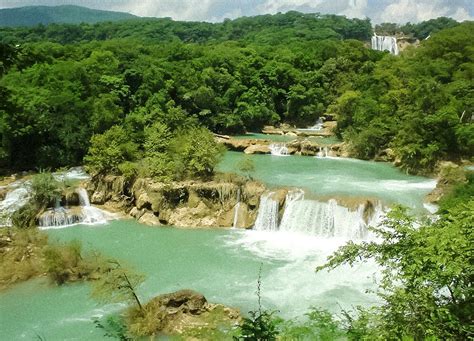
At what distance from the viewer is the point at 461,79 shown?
32.1 metres

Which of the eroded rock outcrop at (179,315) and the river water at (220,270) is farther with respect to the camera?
the river water at (220,270)

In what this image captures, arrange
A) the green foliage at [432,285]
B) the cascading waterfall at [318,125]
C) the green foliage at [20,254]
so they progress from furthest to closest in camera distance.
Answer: the cascading waterfall at [318,125] → the green foliage at [20,254] → the green foliage at [432,285]

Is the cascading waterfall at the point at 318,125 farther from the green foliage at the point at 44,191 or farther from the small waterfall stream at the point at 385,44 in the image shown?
the small waterfall stream at the point at 385,44

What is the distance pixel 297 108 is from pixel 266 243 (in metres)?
26.2

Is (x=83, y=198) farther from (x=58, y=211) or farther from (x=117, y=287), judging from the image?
(x=117, y=287)

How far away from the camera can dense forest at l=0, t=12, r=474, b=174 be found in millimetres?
26312

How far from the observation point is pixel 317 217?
19.3m

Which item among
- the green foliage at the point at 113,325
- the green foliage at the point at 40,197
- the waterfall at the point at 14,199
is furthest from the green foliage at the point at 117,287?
the green foliage at the point at 40,197

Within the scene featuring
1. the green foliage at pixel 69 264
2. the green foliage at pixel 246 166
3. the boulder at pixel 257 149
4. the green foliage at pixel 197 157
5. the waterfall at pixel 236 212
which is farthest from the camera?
the boulder at pixel 257 149

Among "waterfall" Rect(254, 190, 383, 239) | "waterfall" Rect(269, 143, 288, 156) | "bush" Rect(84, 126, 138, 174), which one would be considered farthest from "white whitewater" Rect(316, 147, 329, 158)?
"bush" Rect(84, 126, 138, 174)

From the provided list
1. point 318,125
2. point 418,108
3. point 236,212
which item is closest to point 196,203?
point 236,212

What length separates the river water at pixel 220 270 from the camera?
41.2 feet

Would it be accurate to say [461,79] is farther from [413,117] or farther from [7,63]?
[7,63]

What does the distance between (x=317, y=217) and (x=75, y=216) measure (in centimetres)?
1021
